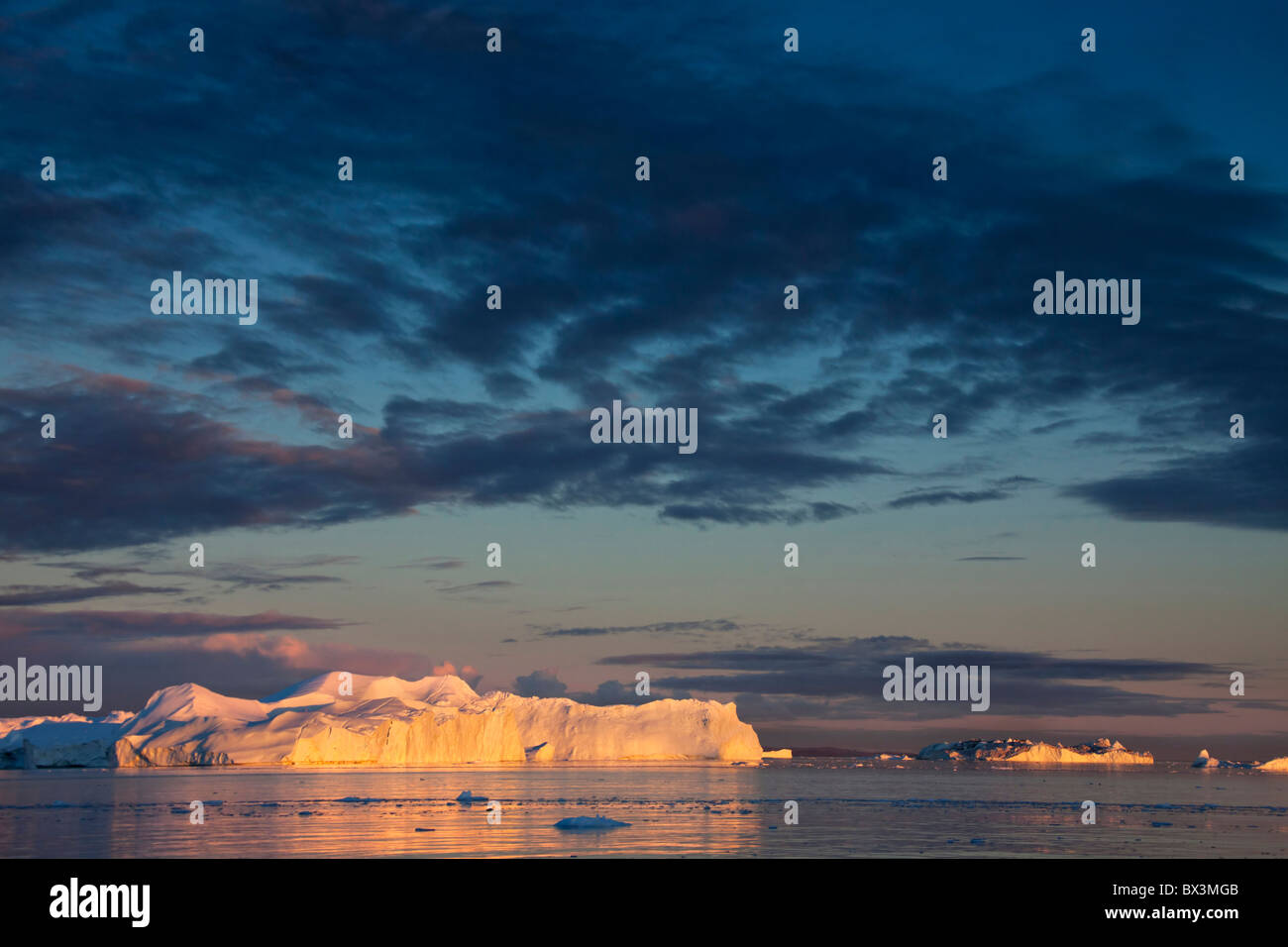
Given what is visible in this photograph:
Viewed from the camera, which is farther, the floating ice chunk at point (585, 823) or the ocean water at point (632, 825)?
the floating ice chunk at point (585, 823)

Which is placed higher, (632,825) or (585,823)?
(585,823)

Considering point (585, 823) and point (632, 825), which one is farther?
point (632, 825)

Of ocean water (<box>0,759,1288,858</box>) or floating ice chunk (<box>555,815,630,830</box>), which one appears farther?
floating ice chunk (<box>555,815,630,830</box>)

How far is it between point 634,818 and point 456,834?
1225 cm

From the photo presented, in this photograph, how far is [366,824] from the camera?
45.8 metres
